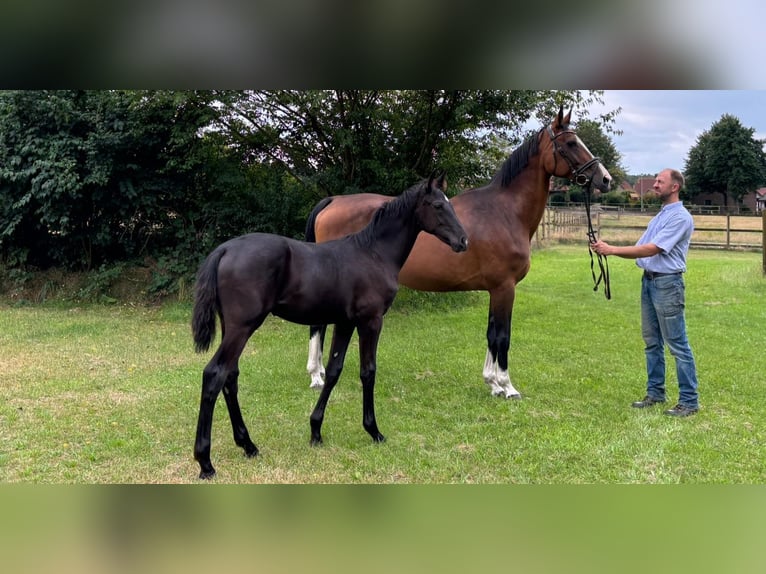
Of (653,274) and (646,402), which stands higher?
(653,274)

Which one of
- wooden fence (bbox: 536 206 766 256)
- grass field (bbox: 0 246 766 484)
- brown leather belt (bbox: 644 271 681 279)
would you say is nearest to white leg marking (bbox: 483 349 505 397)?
grass field (bbox: 0 246 766 484)

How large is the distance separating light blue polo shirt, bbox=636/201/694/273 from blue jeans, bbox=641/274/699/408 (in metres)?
0.10

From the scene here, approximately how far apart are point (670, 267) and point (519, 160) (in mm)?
1938

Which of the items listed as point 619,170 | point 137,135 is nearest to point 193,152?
point 137,135

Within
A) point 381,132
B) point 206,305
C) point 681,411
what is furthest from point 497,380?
point 381,132

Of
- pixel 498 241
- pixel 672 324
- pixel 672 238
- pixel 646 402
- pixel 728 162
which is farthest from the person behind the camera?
pixel 728 162

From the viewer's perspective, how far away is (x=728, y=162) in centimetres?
3111

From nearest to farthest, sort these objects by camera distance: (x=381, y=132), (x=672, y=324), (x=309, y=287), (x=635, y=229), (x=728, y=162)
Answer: (x=309, y=287) → (x=672, y=324) → (x=381, y=132) → (x=635, y=229) → (x=728, y=162)

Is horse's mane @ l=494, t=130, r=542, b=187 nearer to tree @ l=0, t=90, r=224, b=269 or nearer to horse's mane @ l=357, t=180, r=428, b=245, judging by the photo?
horse's mane @ l=357, t=180, r=428, b=245

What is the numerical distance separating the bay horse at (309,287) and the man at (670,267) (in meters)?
1.67

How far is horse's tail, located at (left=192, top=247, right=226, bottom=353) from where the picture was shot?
335 cm

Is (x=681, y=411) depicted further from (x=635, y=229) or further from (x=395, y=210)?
(x=635, y=229)
